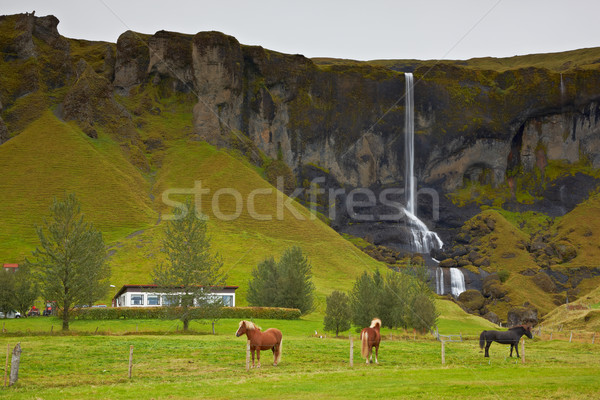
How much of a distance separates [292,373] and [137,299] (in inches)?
2501

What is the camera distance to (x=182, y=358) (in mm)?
33719

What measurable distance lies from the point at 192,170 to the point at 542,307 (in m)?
93.2

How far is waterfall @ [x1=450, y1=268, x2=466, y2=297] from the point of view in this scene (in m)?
143

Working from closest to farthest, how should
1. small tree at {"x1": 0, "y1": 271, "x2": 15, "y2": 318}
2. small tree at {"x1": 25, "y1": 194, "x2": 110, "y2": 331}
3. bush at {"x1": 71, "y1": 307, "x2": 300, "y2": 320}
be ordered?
small tree at {"x1": 25, "y1": 194, "x2": 110, "y2": 331}
bush at {"x1": 71, "y1": 307, "x2": 300, "y2": 320}
small tree at {"x1": 0, "y1": 271, "x2": 15, "y2": 318}

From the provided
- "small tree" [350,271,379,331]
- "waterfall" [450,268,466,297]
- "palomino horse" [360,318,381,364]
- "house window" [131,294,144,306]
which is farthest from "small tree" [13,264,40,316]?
"waterfall" [450,268,466,297]

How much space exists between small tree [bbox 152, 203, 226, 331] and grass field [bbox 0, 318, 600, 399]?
18456mm

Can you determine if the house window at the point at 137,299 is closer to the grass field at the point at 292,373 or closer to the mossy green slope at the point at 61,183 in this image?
the mossy green slope at the point at 61,183

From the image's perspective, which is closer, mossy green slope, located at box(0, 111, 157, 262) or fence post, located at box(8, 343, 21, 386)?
fence post, located at box(8, 343, 21, 386)

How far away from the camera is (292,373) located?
91.8ft

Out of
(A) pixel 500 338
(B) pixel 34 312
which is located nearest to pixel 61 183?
(B) pixel 34 312

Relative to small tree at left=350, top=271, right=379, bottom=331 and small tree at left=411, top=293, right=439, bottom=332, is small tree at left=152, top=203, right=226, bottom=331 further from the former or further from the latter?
small tree at left=411, top=293, right=439, bottom=332

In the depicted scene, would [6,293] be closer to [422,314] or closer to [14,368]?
[422,314]

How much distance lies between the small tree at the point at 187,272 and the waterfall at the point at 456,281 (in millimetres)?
90768

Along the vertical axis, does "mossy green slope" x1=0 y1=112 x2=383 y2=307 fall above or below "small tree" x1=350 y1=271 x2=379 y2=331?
above
